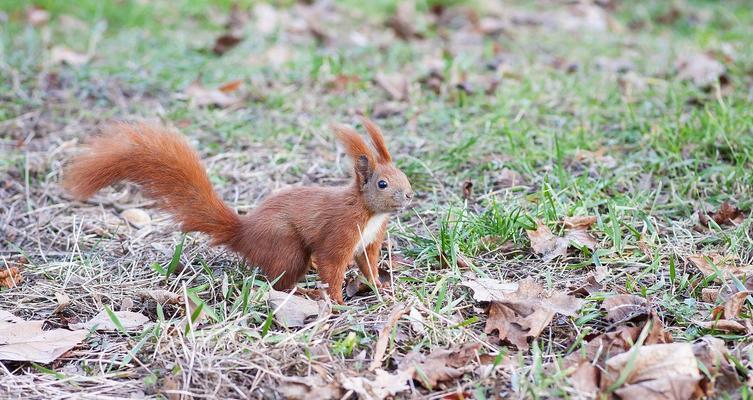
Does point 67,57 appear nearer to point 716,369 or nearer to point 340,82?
point 340,82

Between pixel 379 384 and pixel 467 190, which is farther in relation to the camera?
pixel 467 190

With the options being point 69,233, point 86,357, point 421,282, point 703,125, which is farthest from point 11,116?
point 703,125

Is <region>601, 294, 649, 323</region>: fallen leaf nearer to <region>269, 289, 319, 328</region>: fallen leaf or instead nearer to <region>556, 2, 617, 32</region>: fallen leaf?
<region>269, 289, 319, 328</region>: fallen leaf

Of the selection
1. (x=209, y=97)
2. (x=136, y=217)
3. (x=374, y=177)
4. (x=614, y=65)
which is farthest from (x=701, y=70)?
(x=136, y=217)

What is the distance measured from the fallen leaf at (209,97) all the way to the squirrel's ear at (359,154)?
1.94 metres

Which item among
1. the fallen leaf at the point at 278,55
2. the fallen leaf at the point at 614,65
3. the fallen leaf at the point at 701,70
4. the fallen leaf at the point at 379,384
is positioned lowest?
the fallen leaf at the point at 379,384

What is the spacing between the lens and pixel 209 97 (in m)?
4.49

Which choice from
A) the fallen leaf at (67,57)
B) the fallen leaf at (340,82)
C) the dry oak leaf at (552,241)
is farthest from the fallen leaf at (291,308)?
the fallen leaf at (67,57)

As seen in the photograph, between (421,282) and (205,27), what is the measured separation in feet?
12.7

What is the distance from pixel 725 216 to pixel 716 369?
112 cm

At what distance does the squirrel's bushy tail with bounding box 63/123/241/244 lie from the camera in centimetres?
263

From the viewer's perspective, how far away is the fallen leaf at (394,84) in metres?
4.54

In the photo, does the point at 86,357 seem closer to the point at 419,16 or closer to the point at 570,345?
the point at 570,345

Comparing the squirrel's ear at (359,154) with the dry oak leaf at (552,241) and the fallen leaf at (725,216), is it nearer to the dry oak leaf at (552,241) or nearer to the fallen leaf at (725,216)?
the dry oak leaf at (552,241)
